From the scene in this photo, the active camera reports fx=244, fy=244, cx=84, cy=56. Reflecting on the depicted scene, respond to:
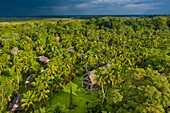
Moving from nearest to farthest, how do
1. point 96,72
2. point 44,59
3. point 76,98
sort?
point 96,72 < point 76,98 < point 44,59

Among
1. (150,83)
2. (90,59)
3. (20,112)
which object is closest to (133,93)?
(150,83)

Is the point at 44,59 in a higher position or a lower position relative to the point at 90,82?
higher

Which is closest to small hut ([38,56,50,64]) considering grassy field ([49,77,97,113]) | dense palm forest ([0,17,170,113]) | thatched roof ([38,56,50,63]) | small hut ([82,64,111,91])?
thatched roof ([38,56,50,63])

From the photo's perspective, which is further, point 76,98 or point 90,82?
point 90,82

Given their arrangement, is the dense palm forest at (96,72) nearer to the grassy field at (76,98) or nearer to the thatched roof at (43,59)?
the thatched roof at (43,59)

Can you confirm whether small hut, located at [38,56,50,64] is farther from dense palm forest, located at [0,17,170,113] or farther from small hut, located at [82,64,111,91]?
small hut, located at [82,64,111,91]


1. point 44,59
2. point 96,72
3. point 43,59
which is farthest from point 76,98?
point 43,59

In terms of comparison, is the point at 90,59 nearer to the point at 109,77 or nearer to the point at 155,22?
the point at 109,77

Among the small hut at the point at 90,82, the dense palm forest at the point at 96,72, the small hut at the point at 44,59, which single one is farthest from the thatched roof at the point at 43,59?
the small hut at the point at 90,82

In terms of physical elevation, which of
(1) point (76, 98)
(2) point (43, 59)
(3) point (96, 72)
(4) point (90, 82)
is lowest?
(1) point (76, 98)

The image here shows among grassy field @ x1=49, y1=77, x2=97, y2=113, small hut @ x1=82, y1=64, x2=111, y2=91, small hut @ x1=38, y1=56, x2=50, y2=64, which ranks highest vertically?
small hut @ x1=38, y1=56, x2=50, y2=64

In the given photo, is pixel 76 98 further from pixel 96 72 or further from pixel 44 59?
pixel 44 59
